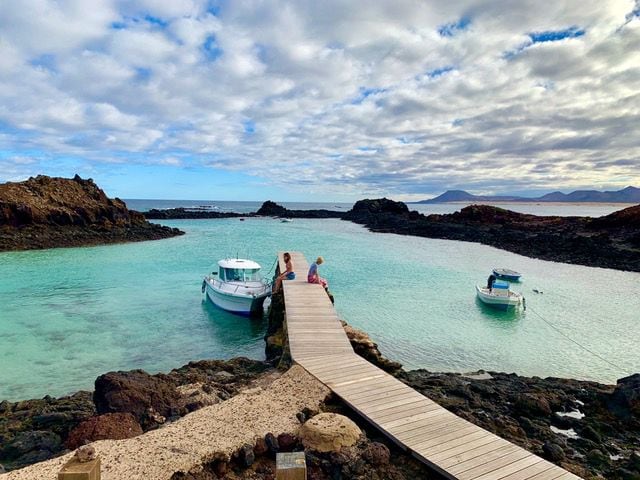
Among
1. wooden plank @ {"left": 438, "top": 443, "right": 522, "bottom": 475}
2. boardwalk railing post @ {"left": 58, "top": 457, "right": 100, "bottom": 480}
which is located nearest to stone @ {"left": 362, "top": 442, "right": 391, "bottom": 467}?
wooden plank @ {"left": 438, "top": 443, "right": 522, "bottom": 475}

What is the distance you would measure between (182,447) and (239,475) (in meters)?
0.97

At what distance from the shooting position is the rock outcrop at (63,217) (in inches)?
1526

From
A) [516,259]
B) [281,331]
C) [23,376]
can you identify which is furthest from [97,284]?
[516,259]

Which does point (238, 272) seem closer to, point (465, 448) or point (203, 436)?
point (203, 436)

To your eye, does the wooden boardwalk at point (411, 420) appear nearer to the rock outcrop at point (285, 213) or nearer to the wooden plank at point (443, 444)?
the wooden plank at point (443, 444)

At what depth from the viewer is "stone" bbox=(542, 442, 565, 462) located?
22.8 feet

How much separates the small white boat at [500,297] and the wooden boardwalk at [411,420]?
1223cm

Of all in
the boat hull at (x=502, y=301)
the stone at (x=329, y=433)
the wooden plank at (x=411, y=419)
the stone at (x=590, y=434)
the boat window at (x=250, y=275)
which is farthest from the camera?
the boat hull at (x=502, y=301)

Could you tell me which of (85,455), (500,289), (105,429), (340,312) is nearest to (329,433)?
(85,455)

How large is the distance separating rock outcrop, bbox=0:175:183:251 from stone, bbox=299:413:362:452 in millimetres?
39031

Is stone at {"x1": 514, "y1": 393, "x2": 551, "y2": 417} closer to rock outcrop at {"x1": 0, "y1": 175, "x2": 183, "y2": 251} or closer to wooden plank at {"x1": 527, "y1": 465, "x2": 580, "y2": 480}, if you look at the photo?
wooden plank at {"x1": 527, "y1": 465, "x2": 580, "y2": 480}

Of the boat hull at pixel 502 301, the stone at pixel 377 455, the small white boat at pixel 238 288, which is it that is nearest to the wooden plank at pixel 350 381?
the stone at pixel 377 455

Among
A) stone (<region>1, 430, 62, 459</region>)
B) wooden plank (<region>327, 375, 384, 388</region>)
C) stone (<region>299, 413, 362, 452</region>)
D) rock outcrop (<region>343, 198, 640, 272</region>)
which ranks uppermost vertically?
rock outcrop (<region>343, 198, 640, 272</region>)

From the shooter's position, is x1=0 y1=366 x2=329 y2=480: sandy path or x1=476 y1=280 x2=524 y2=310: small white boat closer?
x1=0 y1=366 x2=329 y2=480: sandy path
